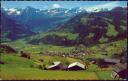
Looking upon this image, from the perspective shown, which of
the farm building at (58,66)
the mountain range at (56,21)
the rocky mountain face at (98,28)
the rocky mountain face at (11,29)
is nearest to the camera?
the rocky mountain face at (11,29)

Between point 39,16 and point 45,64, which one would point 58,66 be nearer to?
point 45,64

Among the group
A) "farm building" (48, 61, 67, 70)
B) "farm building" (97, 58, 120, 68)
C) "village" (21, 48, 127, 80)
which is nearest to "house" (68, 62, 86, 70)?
"village" (21, 48, 127, 80)

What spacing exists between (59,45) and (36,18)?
114 inches

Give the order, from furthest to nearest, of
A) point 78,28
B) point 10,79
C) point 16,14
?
point 78,28, point 16,14, point 10,79

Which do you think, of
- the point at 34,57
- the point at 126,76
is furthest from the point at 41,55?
the point at 126,76

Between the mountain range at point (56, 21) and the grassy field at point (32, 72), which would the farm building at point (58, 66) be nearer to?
the grassy field at point (32, 72)

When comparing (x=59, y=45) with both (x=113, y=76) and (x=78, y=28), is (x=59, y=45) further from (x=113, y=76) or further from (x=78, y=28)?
(x=113, y=76)

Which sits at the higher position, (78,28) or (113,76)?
(78,28)

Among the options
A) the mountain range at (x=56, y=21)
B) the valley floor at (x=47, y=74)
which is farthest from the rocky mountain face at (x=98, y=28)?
the valley floor at (x=47, y=74)

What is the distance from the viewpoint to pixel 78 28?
1319 inches

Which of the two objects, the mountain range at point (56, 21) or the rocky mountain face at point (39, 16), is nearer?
the mountain range at point (56, 21)

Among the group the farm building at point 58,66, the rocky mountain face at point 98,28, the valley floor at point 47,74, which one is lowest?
the valley floor at point 47,74

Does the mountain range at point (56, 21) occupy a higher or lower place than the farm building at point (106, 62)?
higher

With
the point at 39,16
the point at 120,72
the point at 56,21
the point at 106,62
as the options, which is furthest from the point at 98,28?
the point at 39,16
